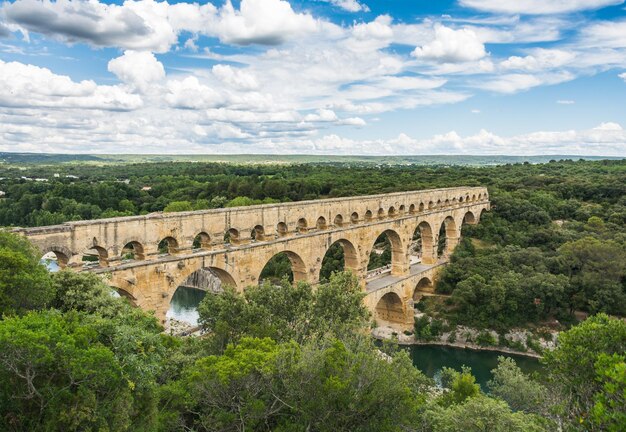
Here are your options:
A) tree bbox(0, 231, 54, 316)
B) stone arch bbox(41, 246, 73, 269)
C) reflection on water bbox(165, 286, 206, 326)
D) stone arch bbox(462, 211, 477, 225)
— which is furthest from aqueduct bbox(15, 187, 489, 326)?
reflection on water bbox(165, 286, 206, 326)

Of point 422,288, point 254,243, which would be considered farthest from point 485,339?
point 254,243

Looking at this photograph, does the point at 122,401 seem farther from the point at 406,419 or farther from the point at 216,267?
the point at 216,267

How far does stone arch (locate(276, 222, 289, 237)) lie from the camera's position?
27638 mm

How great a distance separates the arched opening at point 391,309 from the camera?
129ft

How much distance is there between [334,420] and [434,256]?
3477 cm

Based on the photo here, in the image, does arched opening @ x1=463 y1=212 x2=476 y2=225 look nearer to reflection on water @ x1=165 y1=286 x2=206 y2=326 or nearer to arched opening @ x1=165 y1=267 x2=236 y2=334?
arched opening @ x1=165 y1=267 x2=236 y2=334

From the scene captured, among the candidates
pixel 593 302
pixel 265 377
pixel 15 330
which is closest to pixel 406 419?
pixel 265 377

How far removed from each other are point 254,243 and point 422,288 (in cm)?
2383

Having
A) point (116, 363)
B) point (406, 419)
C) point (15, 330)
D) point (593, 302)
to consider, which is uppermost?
point (15, 330)

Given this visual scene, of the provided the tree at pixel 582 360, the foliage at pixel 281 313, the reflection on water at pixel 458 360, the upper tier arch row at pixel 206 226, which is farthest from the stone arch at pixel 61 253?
the reflection on water at pixel 458 360

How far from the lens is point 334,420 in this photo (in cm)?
1216

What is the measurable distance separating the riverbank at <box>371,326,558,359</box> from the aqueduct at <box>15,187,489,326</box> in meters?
1.63

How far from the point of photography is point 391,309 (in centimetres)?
4003

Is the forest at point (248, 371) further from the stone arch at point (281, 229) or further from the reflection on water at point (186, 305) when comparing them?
the reflection on water at point (186, 305)
